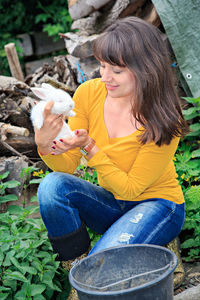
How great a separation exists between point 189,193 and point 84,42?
1.92 metres

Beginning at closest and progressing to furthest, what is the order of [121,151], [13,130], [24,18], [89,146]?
[89,146]
[121,151]
[13,130]
[24,18]

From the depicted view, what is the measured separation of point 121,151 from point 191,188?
26.6 inches

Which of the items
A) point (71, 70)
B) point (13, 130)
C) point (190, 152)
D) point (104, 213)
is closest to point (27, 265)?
point (104, 213)

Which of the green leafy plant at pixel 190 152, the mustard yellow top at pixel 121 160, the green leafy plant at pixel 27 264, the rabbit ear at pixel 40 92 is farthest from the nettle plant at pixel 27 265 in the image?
the green leafy plant at pixel 190 152

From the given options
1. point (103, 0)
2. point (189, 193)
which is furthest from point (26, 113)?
point (189, 193)

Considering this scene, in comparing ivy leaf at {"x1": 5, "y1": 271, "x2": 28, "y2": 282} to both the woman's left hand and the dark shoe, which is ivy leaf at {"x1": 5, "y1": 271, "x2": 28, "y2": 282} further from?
the woman's left hand

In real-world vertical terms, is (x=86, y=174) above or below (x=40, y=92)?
below

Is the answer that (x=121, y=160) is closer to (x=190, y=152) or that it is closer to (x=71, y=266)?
(x=71, y=266)

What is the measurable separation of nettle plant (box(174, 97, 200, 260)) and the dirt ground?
52mm

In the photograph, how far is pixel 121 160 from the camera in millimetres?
2361

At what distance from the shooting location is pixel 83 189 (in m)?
2.34

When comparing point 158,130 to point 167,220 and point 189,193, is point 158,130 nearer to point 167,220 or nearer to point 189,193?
point 167,220

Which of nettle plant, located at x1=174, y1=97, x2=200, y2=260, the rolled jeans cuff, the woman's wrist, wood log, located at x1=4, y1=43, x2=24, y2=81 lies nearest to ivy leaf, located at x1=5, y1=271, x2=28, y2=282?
the rolled jeans cuff

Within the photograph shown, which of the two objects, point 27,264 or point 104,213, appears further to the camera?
point 104,213
